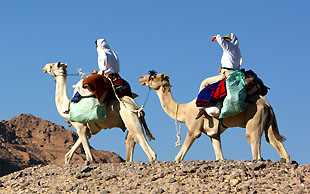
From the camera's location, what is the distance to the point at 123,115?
1700cm

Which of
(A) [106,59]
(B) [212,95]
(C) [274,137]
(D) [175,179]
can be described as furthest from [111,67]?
(D) [175,179]

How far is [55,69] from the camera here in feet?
62.3

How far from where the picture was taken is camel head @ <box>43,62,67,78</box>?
18.9m

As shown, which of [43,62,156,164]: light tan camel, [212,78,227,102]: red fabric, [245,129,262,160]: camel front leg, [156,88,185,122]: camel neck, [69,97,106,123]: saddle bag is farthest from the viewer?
[156,88,185,122]: camel neck

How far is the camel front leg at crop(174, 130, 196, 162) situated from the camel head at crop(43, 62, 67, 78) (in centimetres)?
411

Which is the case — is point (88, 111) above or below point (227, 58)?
below

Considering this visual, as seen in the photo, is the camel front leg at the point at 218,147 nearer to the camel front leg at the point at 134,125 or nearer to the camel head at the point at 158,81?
the camel front leg at the point at 134,125

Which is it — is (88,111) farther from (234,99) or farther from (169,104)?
(234,99)

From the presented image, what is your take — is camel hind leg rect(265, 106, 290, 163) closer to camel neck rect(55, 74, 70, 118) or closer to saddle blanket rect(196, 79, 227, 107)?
saddle blanket rect(196, 79, 227, 107)

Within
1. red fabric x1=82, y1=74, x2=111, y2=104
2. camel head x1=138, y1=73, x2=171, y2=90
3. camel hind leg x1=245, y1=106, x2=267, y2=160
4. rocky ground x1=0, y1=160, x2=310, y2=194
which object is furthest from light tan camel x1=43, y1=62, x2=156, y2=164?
camel hind leg x1=245, y1=106, x2=267, y2=160

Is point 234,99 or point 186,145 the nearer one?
point 234,99

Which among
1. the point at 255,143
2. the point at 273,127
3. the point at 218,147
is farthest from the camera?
the point at 218,147

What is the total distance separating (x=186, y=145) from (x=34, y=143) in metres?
32.8

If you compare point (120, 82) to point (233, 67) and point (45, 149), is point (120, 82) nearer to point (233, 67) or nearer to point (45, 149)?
point (233, 67)
